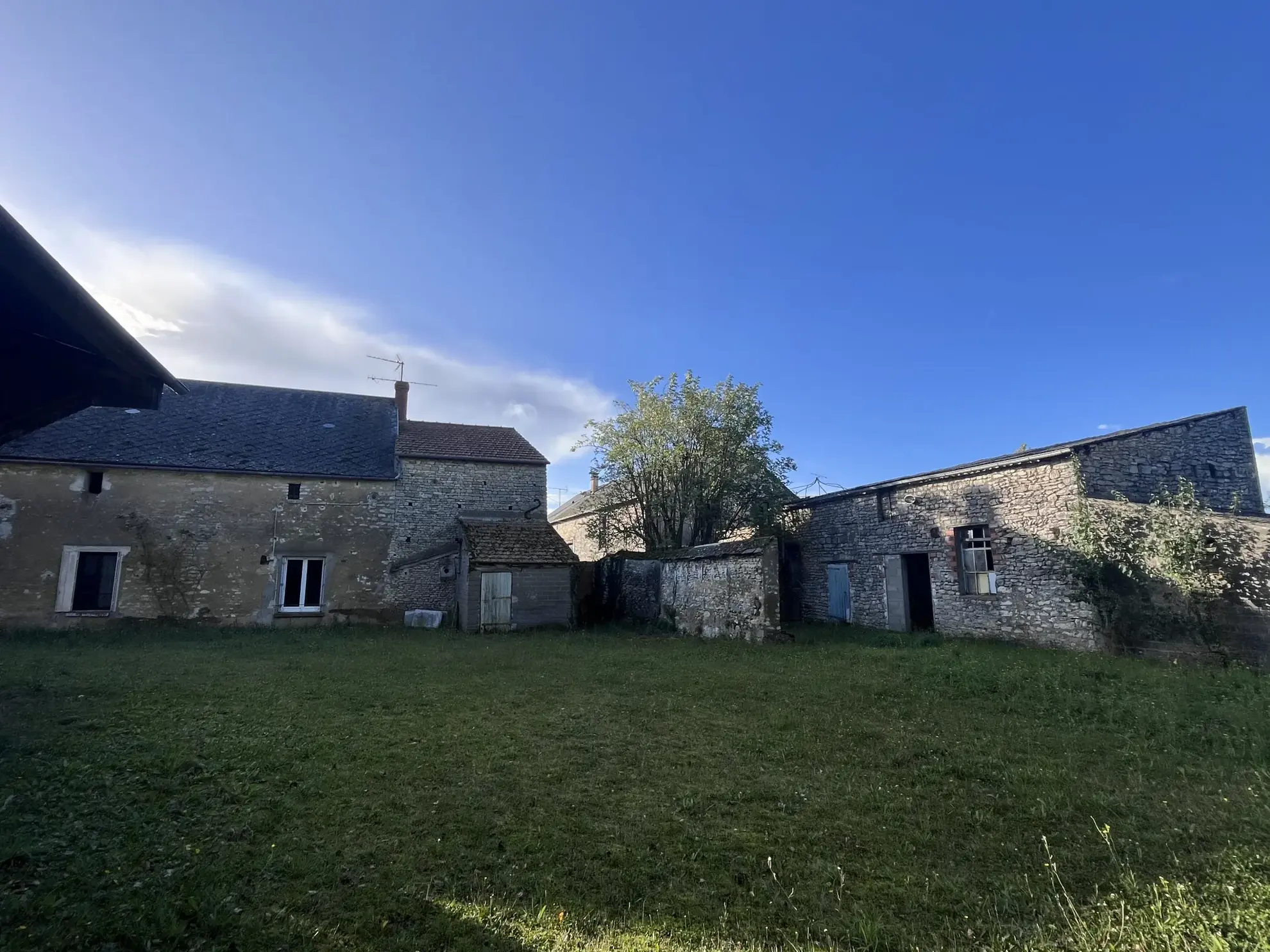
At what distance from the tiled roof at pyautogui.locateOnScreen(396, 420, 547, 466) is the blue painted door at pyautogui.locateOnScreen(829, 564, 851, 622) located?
31.5 ft

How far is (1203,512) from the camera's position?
10680 millimetres

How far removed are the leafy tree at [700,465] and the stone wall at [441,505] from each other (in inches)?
126

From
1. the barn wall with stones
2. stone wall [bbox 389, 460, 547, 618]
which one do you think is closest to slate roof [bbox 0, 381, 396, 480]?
stone wall [bbox 389, 460, 547, 618]

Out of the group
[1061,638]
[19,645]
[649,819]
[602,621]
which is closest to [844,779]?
[649,819]

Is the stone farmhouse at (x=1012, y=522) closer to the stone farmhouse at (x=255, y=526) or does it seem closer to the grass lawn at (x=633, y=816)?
the grass lawn at (x=633, y=816)

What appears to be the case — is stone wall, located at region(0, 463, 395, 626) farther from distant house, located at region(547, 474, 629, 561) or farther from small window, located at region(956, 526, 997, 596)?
small window, located at region(956, 526, 997, 596)

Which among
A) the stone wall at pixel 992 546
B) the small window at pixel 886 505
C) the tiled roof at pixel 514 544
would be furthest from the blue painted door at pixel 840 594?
the tiled roof at pixel 514 544

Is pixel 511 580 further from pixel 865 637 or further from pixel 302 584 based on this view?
pixel 865 637

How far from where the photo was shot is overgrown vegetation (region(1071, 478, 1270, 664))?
10047 millimetres

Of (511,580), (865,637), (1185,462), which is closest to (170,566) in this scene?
(511,580)

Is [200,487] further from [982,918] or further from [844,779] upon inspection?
[982,918]

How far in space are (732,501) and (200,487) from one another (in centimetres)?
1499

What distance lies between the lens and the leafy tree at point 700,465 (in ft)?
63.2

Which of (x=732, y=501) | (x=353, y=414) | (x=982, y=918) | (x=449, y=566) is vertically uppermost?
(x=353, y=414)
